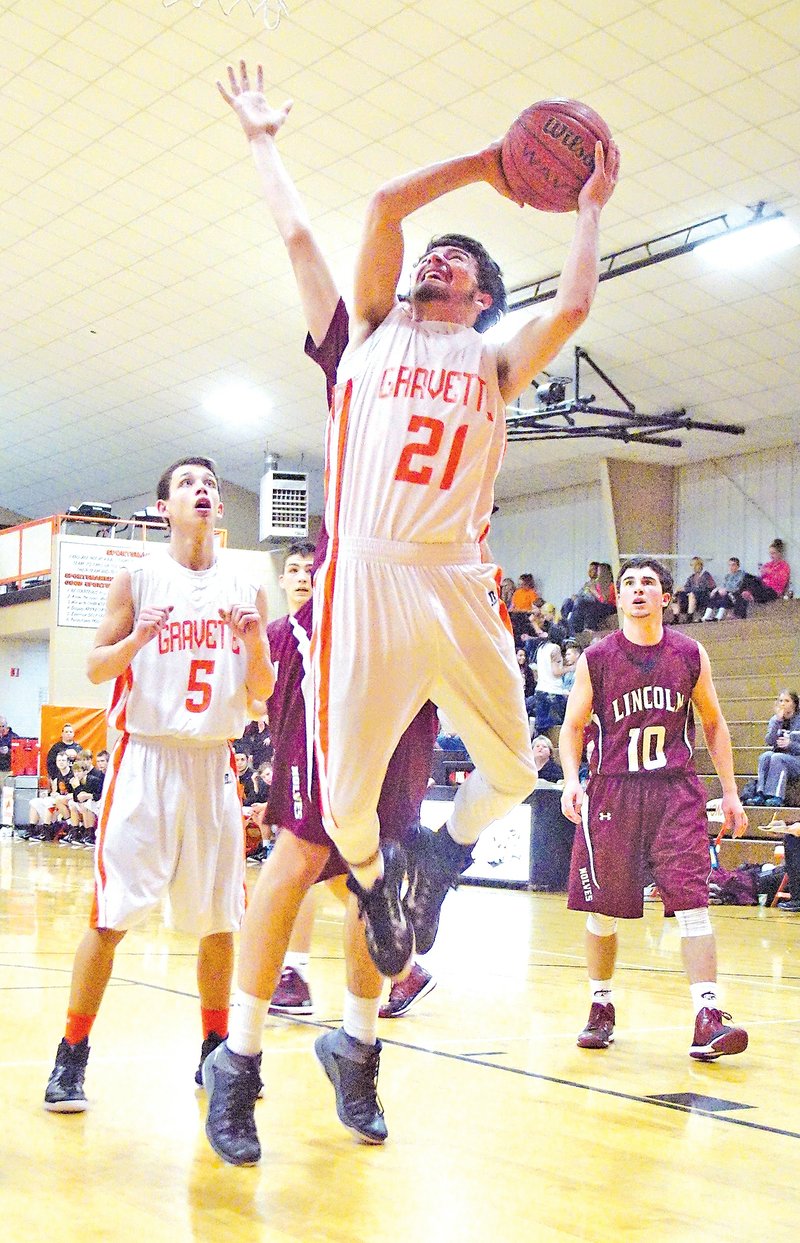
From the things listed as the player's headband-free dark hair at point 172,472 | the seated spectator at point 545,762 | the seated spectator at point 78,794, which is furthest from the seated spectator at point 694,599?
the player's headband-free dark hair at point 172,472

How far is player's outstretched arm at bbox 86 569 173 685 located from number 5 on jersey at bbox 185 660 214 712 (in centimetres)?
18

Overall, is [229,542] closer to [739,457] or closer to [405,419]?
[739,457]

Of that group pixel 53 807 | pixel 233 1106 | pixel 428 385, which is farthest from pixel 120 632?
pixel 53 807

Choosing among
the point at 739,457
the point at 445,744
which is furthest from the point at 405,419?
the point at 739,457

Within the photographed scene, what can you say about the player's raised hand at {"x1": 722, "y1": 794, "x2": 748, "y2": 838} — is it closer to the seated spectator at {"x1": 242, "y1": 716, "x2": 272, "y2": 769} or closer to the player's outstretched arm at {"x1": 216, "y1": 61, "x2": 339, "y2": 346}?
the player's outstretched arm at {"x1": 216, "y1": 61, "x2": 339, "y2": 346}

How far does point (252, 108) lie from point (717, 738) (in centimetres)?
291

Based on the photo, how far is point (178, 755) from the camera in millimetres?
3723

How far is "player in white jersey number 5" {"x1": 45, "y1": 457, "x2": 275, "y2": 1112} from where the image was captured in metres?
3.55

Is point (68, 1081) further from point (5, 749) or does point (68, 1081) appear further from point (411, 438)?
point (5, 749)

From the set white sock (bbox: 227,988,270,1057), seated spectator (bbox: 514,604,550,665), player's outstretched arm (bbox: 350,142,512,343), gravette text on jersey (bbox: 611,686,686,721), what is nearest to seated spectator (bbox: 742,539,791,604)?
seated spectator (bbox: 514,604,550,665)

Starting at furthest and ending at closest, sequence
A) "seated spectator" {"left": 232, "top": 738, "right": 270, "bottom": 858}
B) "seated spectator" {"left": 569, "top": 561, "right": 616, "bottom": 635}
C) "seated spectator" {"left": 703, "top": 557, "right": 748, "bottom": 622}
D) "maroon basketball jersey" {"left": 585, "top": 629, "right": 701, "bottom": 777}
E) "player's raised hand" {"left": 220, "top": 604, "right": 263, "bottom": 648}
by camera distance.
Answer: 1. "seated spectator" {"left": 569, "top": 561, "right": 616, "bottom": 635}
2. "seated spectator" {"left": 703, "top": 557, "right": 748, "bottom": 622}
3. "seated spectator" {"left": 232, "top": 738, "right": 270, "bottom": 858}
4. "maroon basketball jersey" {"left": 585, "top": 629, "right": 701, "bottom": 777}
5. "player's raised hand" {"left": 220, "top": 604, "right": 263, "bottom": 648}

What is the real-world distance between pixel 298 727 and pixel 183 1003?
230 cm

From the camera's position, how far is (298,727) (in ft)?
11.1

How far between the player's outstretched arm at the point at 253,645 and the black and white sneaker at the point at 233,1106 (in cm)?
108
